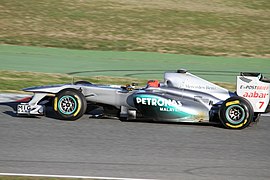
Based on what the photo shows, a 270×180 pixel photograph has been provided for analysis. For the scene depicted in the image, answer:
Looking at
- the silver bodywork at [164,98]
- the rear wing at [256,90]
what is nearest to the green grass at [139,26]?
the silver bodywork at [164,98]

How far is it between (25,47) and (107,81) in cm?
526

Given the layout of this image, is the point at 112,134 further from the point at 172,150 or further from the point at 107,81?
the point at 107,81

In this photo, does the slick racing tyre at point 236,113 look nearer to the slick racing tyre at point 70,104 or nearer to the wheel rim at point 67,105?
the slick racing tyre at point 70,104

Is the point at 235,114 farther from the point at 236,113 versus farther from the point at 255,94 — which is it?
the point at 255,94

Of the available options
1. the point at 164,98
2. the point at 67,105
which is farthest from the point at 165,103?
the point at 67,105

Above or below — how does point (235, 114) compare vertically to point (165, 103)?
below

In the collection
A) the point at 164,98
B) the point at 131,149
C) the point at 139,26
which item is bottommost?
the point at 131,149

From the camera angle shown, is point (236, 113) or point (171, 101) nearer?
point (236, 113)

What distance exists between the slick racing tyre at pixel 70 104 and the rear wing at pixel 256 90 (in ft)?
8.03

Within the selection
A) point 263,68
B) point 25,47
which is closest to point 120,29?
point 25,47

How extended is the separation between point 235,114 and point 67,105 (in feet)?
8.46

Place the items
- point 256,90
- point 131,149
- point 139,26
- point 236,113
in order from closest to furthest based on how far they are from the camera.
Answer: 1. point 131,149
2. point 236,113
3. point 256,90
4. point 139,26

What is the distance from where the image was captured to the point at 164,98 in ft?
33.9

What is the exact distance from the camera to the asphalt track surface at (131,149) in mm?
7809
